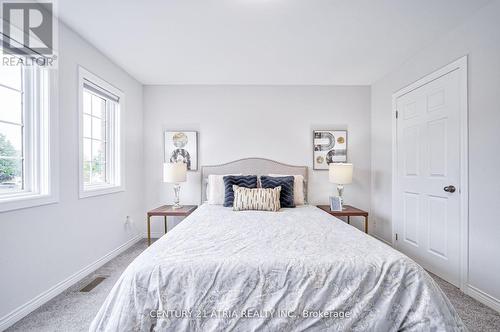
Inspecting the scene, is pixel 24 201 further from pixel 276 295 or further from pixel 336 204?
pixel 336 204

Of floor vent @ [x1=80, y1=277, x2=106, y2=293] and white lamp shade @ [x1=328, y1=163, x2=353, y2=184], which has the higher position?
white lamp shade @ [x1=328, y1=163, x2=353, y2=184]

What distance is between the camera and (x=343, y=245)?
155cm

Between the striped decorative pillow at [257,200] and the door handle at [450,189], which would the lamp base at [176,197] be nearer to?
the striped decorative pillow at [257,200]

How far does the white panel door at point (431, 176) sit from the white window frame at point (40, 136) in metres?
3.76

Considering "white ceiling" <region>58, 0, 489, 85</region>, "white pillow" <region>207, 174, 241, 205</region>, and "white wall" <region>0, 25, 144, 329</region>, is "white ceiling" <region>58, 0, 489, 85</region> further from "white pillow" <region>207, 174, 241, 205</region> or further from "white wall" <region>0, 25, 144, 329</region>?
"white pillow" <region>207, 174, 241, 205</region>

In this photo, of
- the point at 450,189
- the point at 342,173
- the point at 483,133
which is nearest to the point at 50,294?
the point at 342,173

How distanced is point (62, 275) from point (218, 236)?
1.62 meters

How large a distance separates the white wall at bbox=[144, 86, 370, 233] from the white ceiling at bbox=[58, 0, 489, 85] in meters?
0.45

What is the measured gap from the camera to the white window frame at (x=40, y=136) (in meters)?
1.95

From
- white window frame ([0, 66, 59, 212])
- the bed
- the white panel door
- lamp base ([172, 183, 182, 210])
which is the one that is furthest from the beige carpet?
lamp base ([172, 183, 182, 210])

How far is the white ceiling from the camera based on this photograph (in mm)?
1945

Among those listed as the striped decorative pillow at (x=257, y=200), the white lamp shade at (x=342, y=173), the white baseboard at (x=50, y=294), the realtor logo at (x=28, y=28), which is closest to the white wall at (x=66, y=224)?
the white baseboard at (x=50, y=294)

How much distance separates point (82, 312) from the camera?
6.07 feet

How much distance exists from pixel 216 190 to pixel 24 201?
1.93 m
